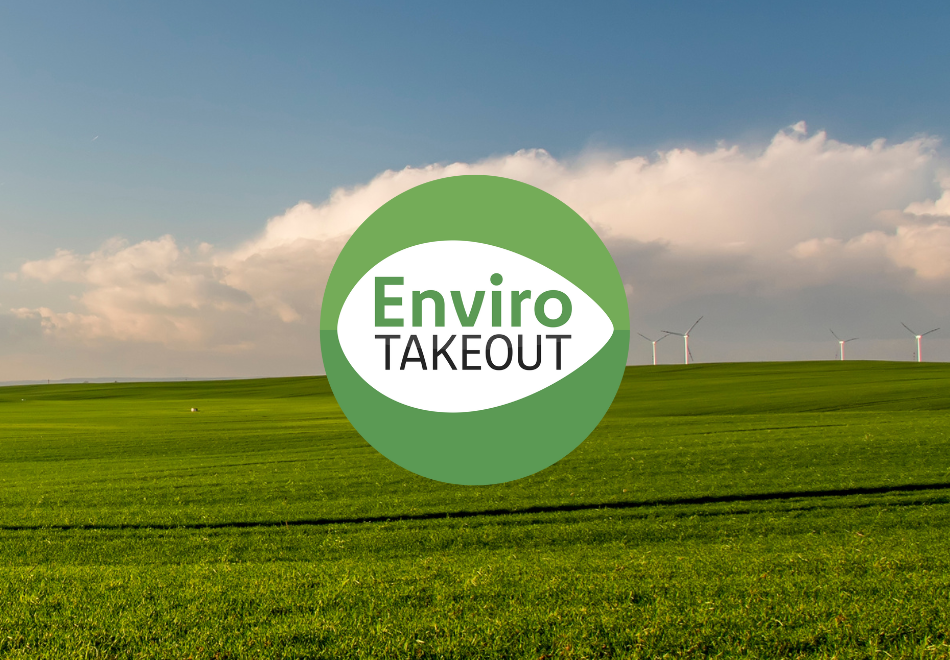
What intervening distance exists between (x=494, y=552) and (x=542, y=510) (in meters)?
3.68

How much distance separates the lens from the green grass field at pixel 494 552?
23.4 feet

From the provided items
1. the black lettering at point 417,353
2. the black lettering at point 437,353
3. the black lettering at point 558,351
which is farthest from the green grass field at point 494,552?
the black lettering at point 437,353

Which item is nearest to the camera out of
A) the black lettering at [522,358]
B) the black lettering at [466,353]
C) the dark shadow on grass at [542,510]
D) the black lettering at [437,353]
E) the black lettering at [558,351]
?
the dark shadow on grass at [542,510]

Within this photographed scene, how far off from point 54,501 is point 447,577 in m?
12.5

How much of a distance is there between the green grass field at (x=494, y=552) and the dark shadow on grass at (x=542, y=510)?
0.23 ft

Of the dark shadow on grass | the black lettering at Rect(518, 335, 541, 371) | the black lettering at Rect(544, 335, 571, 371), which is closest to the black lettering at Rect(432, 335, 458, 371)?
the black lettering at Rect(518, 335, 541, 371)

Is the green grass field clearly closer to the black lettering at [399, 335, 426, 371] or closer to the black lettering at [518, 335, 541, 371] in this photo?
the black lettering at [518, 335, 541, 371]

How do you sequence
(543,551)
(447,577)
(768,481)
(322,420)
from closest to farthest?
(447,577) < (543,551) < (768,481) < (322,420)

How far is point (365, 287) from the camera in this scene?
22.4 meters

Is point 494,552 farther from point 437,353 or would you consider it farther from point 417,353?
point 417,353

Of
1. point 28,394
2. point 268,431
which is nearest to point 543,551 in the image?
point 268,431

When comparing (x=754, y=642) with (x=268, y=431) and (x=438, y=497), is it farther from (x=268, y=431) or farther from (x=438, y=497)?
(x=268, y=431)

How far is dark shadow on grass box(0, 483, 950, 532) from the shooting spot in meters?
14.0

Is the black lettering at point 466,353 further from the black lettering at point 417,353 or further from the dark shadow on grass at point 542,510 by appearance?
the dark shadow on grass at point 542,510
